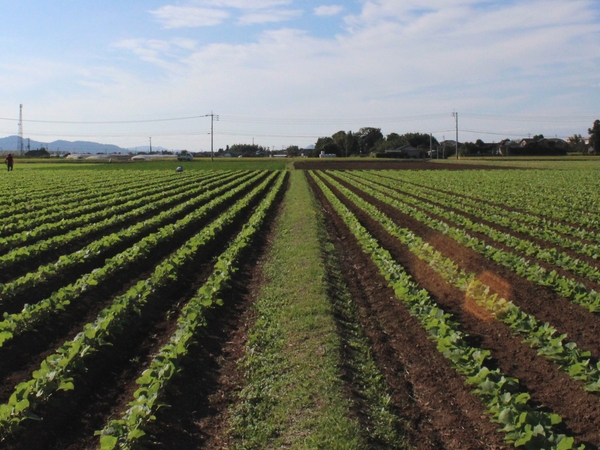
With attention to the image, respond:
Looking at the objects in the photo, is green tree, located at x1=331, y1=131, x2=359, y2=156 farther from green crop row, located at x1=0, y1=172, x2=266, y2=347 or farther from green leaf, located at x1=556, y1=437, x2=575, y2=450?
green leaf, located at x1=556, y1=437, x2=575, y2=450

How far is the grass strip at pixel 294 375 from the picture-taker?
5129 millimetres

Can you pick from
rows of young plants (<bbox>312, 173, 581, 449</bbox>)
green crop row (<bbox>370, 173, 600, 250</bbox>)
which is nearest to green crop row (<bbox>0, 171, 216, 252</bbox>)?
rows of young plants (<bbox>312, 173, 581, 449</bbox>)

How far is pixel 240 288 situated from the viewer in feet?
34.6

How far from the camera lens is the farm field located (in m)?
5.24

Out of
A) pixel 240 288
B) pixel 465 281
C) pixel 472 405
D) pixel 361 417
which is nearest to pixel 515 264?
pixel 465 281

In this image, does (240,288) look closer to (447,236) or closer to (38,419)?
(38,419)

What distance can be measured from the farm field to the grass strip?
24mm

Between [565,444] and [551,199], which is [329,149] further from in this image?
[565,444]

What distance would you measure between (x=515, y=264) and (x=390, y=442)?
7.28 m

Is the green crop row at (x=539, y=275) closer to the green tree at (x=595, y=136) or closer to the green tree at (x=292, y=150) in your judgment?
the green tree at (x=595, y=136)

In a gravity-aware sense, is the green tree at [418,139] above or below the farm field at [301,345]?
above

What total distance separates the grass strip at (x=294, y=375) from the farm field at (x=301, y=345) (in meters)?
0.02

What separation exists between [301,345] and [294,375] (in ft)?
3.14

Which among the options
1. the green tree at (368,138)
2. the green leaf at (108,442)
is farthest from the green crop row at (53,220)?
the green tree at (368,138)
